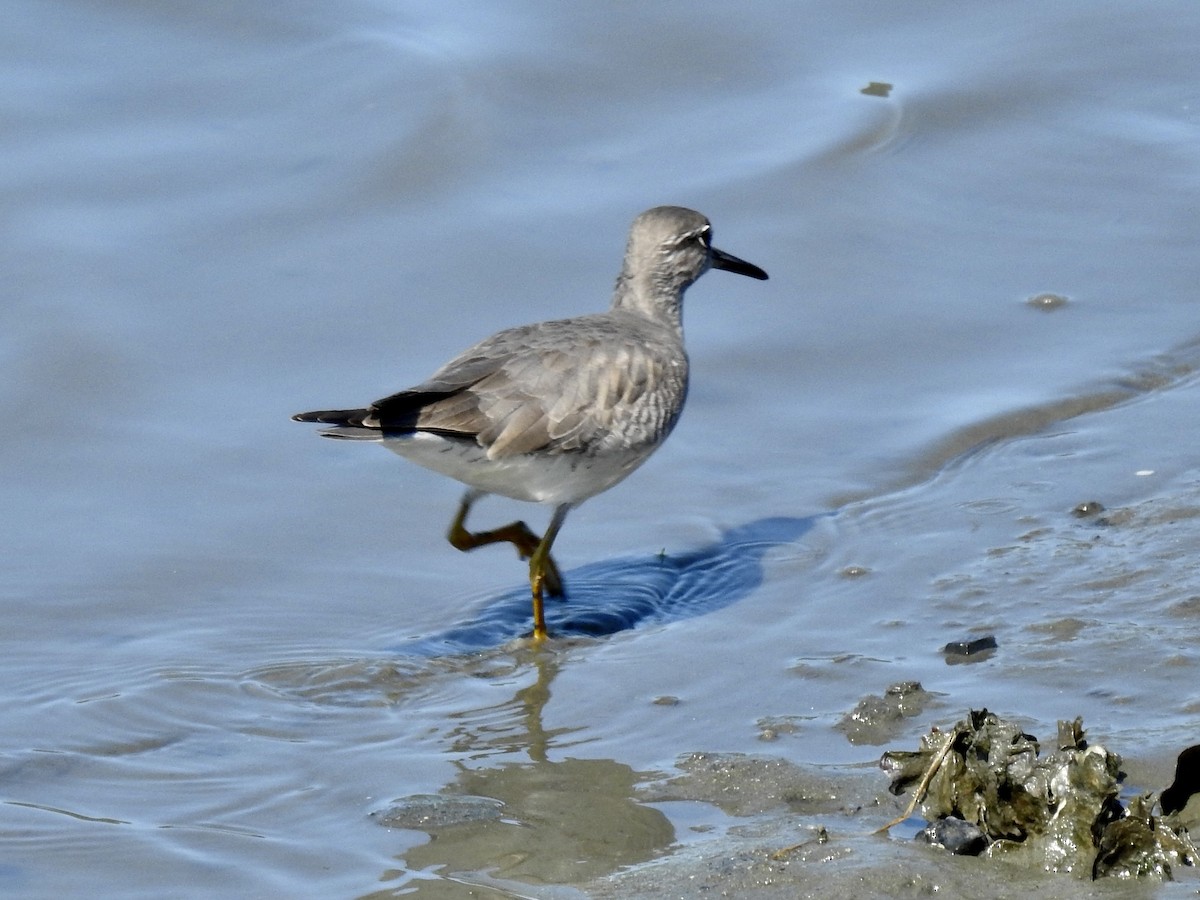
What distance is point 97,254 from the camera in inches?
339

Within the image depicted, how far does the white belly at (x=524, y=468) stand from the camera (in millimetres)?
6156

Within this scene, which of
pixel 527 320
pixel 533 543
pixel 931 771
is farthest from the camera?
pixel 527 320

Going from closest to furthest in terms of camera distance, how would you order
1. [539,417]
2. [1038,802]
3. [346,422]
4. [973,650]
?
[1038,802], [973,650], [346,422], [539,417]

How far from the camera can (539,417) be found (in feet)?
20.8

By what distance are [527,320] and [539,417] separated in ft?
6.65

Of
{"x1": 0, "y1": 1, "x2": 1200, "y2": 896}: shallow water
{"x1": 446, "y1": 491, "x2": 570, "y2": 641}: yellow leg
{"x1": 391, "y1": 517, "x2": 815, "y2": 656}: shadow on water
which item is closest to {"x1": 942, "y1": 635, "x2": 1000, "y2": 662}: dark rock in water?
{"x1": 0, "y1": 1, "x2": 1200, "y2": 896}: shallow water

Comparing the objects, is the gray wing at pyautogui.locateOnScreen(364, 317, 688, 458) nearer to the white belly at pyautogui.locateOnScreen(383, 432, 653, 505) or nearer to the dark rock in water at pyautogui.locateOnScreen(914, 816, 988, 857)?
the white belly at pyautogui.locateOnScreen(383, 432, 653, 505)

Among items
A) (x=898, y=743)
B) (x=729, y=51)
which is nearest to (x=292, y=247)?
(x=729, y=51)

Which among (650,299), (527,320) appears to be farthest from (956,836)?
(527,320)

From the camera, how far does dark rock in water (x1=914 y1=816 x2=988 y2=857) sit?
396cm

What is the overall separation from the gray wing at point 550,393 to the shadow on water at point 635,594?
1.76 ft

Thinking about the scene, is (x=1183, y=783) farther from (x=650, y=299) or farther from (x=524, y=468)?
(x=650, y=299)

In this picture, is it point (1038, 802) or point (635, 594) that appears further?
point (635, 594)

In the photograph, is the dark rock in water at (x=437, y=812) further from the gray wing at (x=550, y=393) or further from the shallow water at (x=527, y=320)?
the gray wing at (x=550, y=393)
